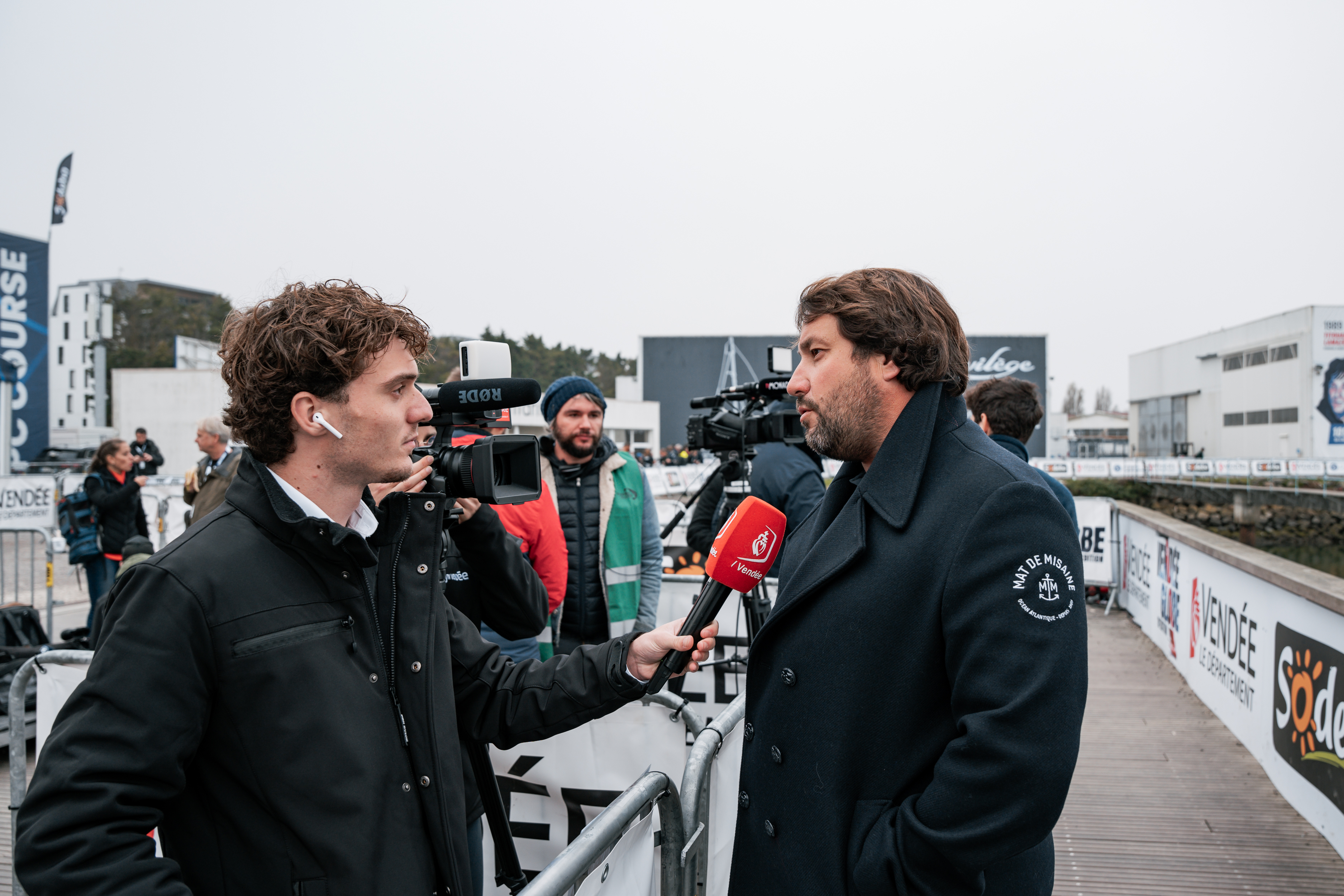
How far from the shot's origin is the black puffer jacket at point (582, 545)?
377 cm

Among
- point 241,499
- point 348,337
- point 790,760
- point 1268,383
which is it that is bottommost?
point 790,760

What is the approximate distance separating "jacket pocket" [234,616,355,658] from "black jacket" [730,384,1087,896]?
83cm

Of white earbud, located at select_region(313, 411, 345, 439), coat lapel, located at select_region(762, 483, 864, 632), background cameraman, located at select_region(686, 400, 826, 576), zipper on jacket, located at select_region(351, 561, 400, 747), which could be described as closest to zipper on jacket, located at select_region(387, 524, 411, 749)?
zipper on jacket, located at select_region(351, 561, 400, 747)

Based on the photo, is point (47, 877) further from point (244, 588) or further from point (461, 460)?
point (461, 460)

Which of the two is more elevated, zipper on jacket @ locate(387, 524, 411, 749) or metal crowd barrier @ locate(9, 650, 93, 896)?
zipper on jacket @ locate(387, 524, 411, 749)

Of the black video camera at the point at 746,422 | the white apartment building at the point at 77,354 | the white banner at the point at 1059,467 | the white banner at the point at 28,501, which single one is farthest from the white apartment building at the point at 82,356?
the black video camera at the point at 746,422

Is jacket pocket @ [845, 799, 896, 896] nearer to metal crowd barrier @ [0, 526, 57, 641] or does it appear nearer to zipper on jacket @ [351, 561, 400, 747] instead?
zipper on jacket @ [351, 561, 400, 747]

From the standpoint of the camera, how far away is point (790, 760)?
1.67 metres

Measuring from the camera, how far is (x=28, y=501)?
12.5m

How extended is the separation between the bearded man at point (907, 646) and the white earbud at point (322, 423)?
0.92 metres

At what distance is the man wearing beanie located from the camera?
376cm

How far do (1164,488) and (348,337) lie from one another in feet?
102

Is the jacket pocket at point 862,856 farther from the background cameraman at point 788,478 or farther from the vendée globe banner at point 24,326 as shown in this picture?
the vendée globe banner at point 24,326

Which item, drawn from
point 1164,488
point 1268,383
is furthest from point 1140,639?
point 1268,383
